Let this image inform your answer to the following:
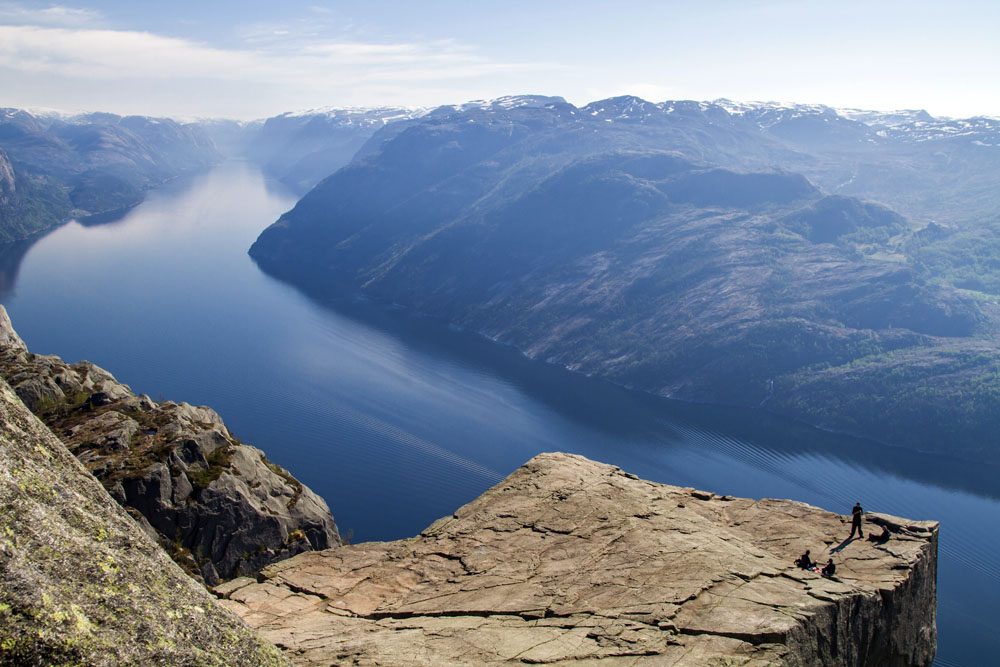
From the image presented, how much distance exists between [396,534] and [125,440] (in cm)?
8716

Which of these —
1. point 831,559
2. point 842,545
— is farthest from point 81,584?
point 842,545

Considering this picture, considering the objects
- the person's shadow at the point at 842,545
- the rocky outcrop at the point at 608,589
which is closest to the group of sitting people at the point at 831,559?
the person's shadow at the point at 842,545

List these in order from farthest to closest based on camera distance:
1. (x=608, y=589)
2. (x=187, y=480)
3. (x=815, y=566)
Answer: (x=187, y=480) < (x=815, y=566) < (x=608, y=589)

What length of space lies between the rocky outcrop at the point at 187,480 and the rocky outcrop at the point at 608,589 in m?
17.8

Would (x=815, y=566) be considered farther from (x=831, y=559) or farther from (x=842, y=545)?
(x=842, y=545)

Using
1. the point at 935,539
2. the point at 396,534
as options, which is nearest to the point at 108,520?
the point at 935,539

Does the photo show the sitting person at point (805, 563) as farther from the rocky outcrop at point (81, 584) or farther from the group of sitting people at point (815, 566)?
the rocky outcrop at point (81, 584)

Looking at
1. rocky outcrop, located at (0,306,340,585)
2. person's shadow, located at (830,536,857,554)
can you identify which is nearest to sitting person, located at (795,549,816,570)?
person's shadow, located at (830,536,857,554)

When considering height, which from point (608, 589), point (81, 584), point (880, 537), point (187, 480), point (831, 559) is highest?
point (880, 537)

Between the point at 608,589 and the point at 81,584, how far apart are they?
22334 millimetres

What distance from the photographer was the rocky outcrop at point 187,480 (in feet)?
162

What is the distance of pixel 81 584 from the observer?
11.5 meters

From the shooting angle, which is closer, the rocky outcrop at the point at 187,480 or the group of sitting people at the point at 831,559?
the group of sitting people at the point at 831,559

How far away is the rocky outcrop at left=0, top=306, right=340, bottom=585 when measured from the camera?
49438 mm
